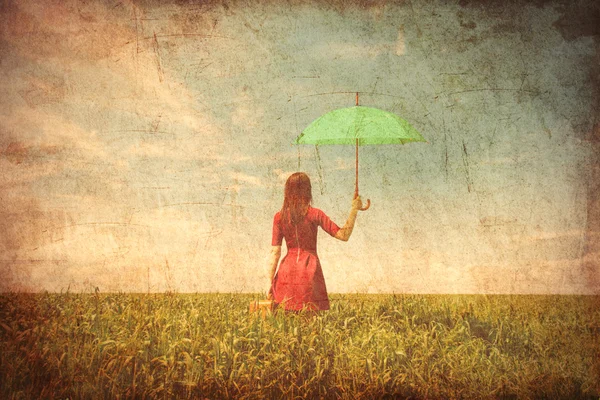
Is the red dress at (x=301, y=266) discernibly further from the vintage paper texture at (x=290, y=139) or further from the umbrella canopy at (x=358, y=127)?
the umbrella canopy at (x=358, y=127)

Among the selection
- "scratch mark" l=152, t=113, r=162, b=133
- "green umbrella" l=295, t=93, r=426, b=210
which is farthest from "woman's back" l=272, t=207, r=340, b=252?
"scratch mark" l=152, t=113, r=162, b=133

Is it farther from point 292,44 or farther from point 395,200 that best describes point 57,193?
point 395,200

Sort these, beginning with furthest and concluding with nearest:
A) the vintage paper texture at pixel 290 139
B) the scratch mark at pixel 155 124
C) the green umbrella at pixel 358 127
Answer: the scratch mark at pixel 155 124, the vintage paper texture at pixel 290 139, the green umbrella at pixel 358 127

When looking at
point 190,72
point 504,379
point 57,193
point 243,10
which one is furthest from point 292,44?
point 504,379

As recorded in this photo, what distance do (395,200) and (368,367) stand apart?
195 centimetres

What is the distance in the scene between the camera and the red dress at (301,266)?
5.17 meters

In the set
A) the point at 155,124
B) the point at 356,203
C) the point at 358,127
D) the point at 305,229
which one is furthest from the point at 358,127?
the point at 155,124

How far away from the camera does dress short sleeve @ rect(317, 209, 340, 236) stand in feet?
17.1

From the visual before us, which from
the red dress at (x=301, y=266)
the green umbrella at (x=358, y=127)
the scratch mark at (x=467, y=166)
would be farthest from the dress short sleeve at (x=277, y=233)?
the scratch mark at (x=467, y=166)

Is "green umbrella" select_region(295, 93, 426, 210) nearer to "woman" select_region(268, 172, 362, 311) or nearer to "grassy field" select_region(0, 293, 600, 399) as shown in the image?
"woman" select_region(268, 172, 362, 311)

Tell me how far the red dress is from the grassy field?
21 cm

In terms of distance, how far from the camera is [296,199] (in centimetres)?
526

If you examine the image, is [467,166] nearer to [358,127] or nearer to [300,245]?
[358,127]

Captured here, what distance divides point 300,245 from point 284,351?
1.17m
